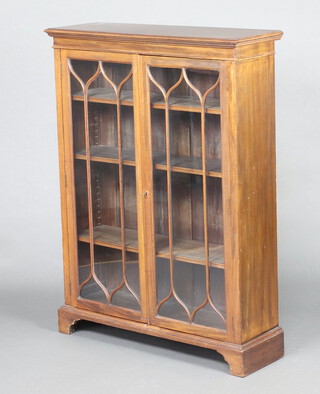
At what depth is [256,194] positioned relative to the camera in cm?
516

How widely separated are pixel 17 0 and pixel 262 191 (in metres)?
2.66

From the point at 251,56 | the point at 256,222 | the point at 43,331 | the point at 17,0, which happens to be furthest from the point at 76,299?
the point at 17,0

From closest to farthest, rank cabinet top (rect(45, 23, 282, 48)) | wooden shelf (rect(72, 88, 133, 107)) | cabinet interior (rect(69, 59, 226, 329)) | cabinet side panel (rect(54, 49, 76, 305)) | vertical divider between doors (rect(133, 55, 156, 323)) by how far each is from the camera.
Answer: cabinet top (rect(45, 23, 282, 48)) → cabinet interior (rect(69, 59, 226, 329)) → vertical divider between doors (rect(133, 55, 156, 323)) → wooden shelf (rect(72, 88, 133, 107)) → cabinet side panel (rect(54, 49, 76, 305))

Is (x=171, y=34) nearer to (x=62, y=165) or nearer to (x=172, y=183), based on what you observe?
(x=172, y=183)

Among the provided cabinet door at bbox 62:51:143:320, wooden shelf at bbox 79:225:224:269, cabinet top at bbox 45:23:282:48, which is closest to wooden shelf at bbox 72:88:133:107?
cabinet door at bbox 62:51:143:320

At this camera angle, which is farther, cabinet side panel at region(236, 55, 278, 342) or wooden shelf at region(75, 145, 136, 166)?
wooden shelf at region(75, 145, 136, 166)

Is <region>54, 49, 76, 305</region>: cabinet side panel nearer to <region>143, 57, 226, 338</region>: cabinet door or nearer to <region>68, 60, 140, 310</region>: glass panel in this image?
<region>68, 60, 140, 310</region>: glass panel

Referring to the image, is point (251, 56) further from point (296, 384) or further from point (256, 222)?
point (296, 384)

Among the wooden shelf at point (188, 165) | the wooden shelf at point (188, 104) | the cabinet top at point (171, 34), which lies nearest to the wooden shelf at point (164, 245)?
the wooden shelf at point (188, 165)

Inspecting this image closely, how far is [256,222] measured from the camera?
5.19 m

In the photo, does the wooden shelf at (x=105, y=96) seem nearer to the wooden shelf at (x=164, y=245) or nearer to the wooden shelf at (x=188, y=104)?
the wooden shelf at (x=188, y=104)

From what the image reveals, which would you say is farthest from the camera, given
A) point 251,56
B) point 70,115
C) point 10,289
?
point 10,289

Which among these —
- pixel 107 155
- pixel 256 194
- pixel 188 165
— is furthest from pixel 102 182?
pixel 256 194

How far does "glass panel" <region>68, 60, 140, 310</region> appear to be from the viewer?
5441 mm
